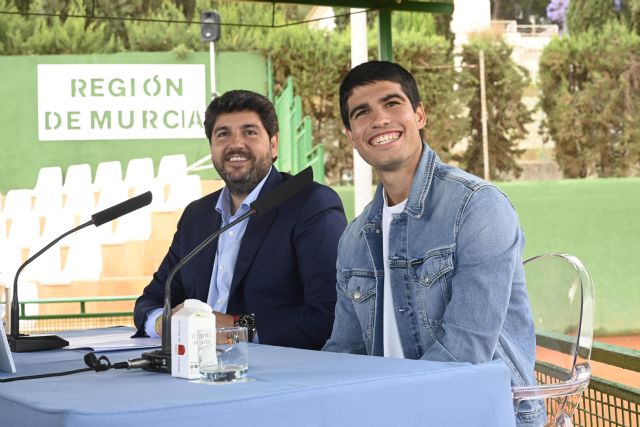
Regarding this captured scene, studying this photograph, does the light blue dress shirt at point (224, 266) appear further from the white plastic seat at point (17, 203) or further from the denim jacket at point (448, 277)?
the white plastic seat at point (17, 203)

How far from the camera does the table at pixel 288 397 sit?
1270mm

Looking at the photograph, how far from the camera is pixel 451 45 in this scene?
41.8 ft

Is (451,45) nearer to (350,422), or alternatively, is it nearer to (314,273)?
(314,273)

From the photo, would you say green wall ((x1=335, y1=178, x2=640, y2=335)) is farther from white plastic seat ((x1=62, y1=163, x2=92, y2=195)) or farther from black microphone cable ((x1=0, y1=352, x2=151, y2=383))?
black microphone cable ((x1=0, y1=352, x2=151, y2=383))

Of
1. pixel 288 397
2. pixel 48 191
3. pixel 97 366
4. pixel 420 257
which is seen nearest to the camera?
pixel 288 397

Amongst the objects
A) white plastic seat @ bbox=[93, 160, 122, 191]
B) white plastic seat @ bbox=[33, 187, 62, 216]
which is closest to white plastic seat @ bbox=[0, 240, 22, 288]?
white plastic seat @ bbox=[33, 187, 62, 216]

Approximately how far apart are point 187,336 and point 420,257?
23.9 inches

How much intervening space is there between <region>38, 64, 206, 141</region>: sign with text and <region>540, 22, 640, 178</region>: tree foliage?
5.16m

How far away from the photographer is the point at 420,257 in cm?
195

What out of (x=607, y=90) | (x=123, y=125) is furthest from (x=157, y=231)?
(x=607, y=90)

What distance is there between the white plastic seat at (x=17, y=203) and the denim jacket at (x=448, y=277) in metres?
8.55

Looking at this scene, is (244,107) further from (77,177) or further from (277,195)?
(77,177)

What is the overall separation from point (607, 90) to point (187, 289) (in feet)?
36.9

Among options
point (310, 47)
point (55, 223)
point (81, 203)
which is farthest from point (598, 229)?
point (55, 223)
